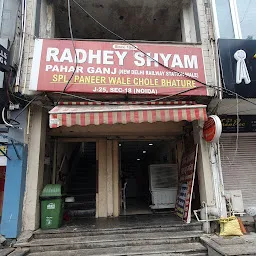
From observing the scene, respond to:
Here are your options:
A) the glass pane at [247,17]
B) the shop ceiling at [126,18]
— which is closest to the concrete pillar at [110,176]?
the shop ceiling at [126,18]

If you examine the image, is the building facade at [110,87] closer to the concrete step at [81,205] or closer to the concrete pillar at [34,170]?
the concrete pillar at [34,170]

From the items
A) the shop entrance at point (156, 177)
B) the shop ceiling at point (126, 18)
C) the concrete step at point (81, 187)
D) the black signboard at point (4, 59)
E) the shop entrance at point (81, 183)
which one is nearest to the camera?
the black signboard at point (4, 59)

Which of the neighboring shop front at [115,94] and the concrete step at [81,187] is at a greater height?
the neighboring shop front at [115,94]

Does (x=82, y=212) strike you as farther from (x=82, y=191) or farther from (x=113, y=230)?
(x=113, y=230)

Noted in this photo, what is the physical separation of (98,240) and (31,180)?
231cm

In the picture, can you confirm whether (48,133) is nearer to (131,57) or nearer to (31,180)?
(31,180)

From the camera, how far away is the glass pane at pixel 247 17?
6.90 meters

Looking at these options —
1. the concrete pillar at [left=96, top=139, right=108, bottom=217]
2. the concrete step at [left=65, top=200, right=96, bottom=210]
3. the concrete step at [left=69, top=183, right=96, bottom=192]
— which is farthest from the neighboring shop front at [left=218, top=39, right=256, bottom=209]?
the concrete step at [left=69, top=183, right=96, bottom=192]

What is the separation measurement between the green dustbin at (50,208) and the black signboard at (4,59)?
3.30m

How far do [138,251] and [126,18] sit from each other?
24.5ft

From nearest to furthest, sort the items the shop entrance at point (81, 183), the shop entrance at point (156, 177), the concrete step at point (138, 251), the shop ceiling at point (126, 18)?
the concrete step at point (138, 251), the shop ceiling at point (126, 18), the shop entrance at point (81, 183), the shop entrance at point (156, 177)

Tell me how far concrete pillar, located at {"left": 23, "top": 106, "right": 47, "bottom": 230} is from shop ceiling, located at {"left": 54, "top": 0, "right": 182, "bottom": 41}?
3.85 m

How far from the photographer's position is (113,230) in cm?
575

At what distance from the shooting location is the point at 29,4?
648 centimetres
